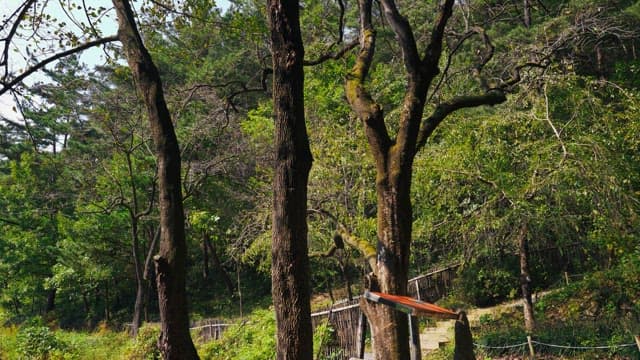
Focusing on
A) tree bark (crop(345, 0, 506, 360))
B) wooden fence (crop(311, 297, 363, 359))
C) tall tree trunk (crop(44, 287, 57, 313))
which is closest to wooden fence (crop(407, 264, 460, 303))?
wooden fence (crop(311, 297, 363, 359))

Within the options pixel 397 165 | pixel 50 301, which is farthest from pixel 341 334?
pixel 50 301

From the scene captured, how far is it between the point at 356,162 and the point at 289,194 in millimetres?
9121

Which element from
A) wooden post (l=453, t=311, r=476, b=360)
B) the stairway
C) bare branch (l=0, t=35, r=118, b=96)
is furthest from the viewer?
the stairway

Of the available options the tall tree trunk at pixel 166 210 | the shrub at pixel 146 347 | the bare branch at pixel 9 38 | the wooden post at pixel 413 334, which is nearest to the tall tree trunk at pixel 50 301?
the shrub at pixel 146 347

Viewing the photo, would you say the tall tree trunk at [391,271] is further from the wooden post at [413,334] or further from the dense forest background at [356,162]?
the dense forest background at [356,162]

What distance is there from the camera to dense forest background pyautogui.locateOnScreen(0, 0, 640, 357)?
8742 mm

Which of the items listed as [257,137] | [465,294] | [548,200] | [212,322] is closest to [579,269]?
[465,294]

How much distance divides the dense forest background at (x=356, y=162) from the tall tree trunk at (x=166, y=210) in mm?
1171

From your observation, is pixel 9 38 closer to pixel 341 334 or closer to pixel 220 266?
pixel 341 334

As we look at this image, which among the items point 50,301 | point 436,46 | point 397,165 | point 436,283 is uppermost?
point 436,46

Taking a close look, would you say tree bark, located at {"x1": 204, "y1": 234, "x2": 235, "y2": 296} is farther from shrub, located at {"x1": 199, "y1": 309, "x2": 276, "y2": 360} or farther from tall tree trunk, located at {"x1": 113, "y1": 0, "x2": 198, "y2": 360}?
tall tree trunk, located at {"x1": 113, "y1": 0, "x2": 198, "y2": 360}

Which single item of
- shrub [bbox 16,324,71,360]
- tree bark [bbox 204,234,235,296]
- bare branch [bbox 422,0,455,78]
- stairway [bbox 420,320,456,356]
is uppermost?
bare branch [bbox 422,0,455,78]

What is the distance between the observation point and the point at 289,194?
4227 millimetres

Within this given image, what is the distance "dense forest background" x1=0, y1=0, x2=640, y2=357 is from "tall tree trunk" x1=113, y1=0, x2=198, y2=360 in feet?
3.84
